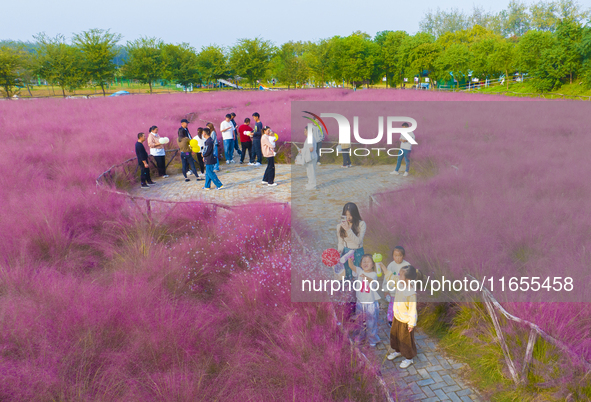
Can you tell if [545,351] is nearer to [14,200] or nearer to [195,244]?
[195,244]

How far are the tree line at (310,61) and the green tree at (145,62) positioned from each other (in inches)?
4.8

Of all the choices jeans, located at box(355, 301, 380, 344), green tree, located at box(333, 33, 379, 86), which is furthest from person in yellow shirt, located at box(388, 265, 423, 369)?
green tree, located at box(333, 33, 379, 86)

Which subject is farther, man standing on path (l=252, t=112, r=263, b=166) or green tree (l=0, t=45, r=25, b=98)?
green tree (l=0, t=45, r=25, b=98)

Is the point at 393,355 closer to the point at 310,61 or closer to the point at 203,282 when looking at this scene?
the point at 203,282

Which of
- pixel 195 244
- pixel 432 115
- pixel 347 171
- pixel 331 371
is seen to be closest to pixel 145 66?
pixel 432 115

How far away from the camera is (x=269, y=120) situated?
19.1 meters

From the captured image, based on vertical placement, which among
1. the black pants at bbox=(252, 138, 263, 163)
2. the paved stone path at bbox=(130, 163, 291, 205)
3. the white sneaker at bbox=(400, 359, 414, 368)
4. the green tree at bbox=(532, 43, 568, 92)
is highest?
the green tree at bbox=(532, 43, 568, 92)

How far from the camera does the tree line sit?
40062 mm

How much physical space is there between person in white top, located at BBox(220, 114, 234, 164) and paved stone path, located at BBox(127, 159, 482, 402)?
46 cm

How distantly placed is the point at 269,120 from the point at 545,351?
55.1 ft

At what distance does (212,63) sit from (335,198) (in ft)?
160

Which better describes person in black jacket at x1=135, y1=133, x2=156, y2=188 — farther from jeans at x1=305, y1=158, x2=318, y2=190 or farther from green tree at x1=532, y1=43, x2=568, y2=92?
green tree at x1=532, y1=43, x2=568, y2=92

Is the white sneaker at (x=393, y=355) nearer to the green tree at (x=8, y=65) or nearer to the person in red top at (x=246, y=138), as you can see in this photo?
the person in red top at (x=246, y=138)

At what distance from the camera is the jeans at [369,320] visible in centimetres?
459
